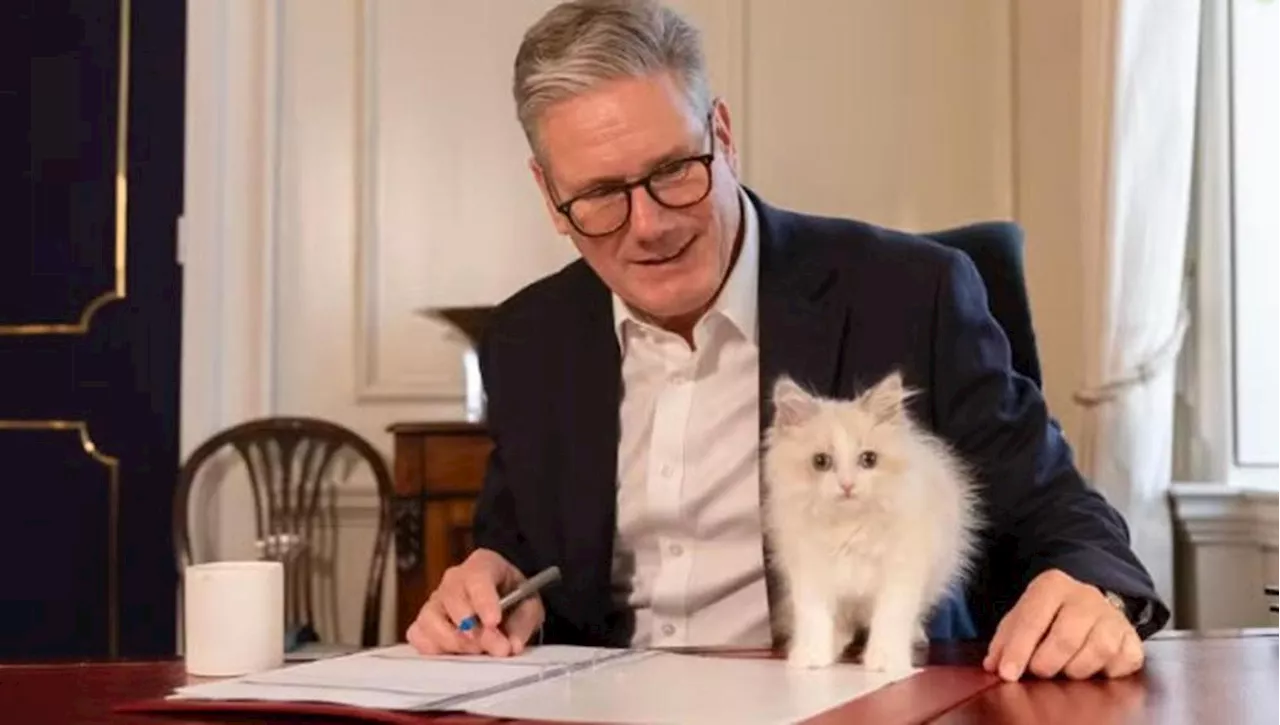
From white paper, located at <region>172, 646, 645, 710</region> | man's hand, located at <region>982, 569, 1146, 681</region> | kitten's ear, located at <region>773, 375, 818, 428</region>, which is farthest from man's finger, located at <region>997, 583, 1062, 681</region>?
white paper, located at <region>172, 646, 645, 710</region>

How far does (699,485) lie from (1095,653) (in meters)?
0.55

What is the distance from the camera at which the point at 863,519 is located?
1.11 m

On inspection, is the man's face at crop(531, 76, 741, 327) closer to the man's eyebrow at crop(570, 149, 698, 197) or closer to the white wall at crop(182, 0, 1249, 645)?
the man's eyebrow at crop(570, 149, 698, 197)

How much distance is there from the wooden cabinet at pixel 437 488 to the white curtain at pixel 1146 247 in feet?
3.69

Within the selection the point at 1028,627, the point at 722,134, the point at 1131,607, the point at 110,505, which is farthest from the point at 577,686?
the point at 110,505

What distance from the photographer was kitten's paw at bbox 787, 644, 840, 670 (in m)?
1.15

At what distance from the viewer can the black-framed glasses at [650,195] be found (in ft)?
4.83

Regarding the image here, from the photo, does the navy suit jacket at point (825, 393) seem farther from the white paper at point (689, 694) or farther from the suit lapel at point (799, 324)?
the white paper at point (689, 694)

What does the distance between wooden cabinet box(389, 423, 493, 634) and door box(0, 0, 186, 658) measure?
30.7 inches

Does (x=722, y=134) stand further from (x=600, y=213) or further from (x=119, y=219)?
(x=119, y=219)

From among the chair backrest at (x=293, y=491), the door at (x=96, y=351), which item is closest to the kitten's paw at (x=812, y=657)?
the chair backrest at (x=293, y=491)

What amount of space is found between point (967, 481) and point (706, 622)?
421mm

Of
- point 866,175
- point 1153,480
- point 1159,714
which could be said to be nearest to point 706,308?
point 1159,714

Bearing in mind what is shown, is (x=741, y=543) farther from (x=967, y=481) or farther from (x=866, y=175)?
(x=866, y=175)
